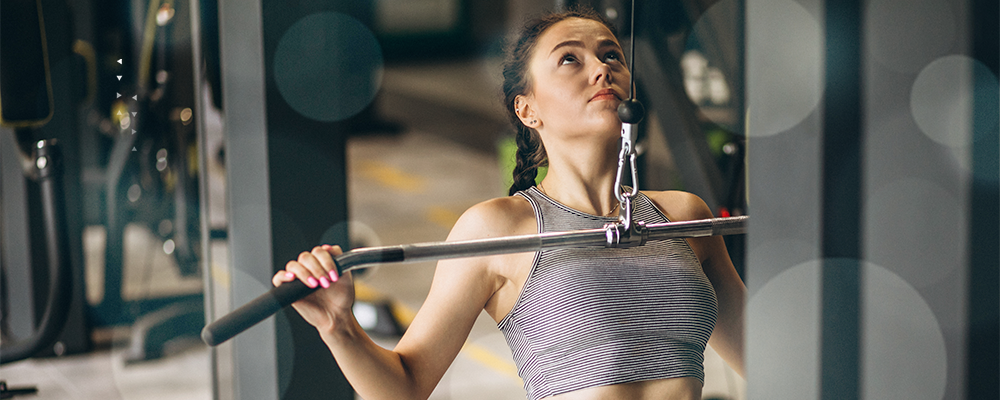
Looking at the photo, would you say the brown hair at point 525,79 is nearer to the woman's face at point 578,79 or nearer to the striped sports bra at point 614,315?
the woman's face at point 578,79

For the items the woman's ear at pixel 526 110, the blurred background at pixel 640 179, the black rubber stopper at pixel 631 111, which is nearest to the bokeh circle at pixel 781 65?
the blurred background at pixel 640 179

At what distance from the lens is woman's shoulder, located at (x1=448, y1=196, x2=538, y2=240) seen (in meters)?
0.99

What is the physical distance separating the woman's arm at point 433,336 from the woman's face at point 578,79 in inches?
5.7

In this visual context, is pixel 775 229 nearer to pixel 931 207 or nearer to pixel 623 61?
pixel 931 207

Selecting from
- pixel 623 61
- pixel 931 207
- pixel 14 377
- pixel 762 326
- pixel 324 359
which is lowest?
pixel 14 377

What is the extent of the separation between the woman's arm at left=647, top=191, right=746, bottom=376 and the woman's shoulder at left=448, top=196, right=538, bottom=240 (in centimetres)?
18

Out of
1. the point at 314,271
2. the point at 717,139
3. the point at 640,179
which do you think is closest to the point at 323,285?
the point at 314,271

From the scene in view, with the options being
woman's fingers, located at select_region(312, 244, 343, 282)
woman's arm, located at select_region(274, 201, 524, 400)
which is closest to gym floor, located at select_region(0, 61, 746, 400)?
woman's arm, located at select_region(274, 201, 524, 400)

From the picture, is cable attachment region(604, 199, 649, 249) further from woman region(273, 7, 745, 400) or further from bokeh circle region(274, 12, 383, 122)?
→ bokeh circle region(274, 12, 383, 122)

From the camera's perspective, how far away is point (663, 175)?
3.82 meters

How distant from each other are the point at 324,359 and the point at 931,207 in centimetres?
139

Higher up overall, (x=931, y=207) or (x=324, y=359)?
(x=931, y=207)

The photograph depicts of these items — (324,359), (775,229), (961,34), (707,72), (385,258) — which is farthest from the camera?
(707,72)

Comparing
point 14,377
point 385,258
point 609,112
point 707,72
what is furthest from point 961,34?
point 14,377
